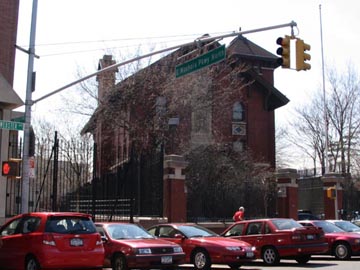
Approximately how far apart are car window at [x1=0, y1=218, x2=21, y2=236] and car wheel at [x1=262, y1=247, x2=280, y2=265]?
8.06 meters

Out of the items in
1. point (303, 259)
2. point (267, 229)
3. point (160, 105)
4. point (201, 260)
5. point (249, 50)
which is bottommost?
point (303, 259)

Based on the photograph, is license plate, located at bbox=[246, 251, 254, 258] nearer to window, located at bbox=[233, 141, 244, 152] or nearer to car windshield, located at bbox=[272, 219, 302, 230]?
car windshield, located at bbox=[272, 219, 302, 230]

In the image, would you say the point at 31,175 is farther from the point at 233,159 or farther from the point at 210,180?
the point at 233,159

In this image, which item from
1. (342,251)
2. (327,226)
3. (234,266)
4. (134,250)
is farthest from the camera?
(327,226)

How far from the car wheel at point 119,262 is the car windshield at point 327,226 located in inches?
378

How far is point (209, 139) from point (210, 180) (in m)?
6.43

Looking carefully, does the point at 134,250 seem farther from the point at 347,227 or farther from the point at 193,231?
the point at 347,227

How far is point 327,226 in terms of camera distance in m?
20.5

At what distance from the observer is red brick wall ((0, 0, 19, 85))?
2062cm

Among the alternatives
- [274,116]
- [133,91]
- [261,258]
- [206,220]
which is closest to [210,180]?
[206,220]

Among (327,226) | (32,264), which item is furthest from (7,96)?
(327,226)

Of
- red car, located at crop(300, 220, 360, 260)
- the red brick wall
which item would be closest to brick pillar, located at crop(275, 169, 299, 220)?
red car, located at crop(300, 220, 360, 260)

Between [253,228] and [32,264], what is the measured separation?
26.9ft

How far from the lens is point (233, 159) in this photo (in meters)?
35.0
